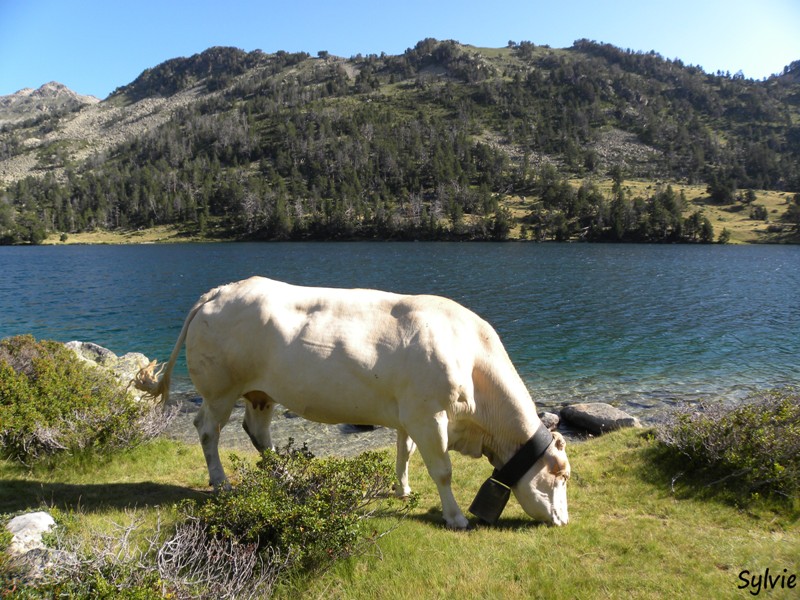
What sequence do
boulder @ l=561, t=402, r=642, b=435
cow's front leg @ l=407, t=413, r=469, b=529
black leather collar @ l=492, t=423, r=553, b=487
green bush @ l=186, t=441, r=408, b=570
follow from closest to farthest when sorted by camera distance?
1. green bush @ l=186, t=441, r=408, b=570
2. cow's front leg @ l=407, t=413, r=469, b=529
3. black leather collar @ l=492, t=423, r=553, b=487
4. boulder @ l=561, t=402, r=642, b=435

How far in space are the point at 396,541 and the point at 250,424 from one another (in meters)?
3.48

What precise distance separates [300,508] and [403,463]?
117 inches

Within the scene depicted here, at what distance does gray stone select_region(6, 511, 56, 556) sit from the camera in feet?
16.6

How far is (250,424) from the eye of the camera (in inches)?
337

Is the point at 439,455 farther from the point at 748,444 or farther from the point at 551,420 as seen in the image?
the point at 551,420

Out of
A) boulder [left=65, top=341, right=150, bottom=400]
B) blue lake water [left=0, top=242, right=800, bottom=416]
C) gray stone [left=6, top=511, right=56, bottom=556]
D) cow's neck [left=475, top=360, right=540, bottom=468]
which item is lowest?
blue lake water [left=0, top=242, right=800, bottom=416]

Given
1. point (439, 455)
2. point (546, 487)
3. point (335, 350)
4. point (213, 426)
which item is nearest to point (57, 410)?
point (213, 426)

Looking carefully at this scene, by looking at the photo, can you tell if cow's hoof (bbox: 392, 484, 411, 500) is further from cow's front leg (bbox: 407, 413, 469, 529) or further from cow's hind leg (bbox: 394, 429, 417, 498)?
cow's front leg (bbox: 407, 413, 469, 529)

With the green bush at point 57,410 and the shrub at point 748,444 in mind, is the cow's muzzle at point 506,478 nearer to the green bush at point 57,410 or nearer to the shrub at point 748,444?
the shrub at point 748,444

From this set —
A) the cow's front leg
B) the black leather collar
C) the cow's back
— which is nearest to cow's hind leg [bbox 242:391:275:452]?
the cow's back

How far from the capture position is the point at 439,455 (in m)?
6.92

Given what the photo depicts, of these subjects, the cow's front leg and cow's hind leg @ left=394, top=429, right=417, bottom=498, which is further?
cow's hind leg @ left=394, top=429, right=417, bottom=498

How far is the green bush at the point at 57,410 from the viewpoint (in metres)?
9.55

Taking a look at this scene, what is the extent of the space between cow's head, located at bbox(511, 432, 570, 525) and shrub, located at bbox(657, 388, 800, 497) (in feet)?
10.6
